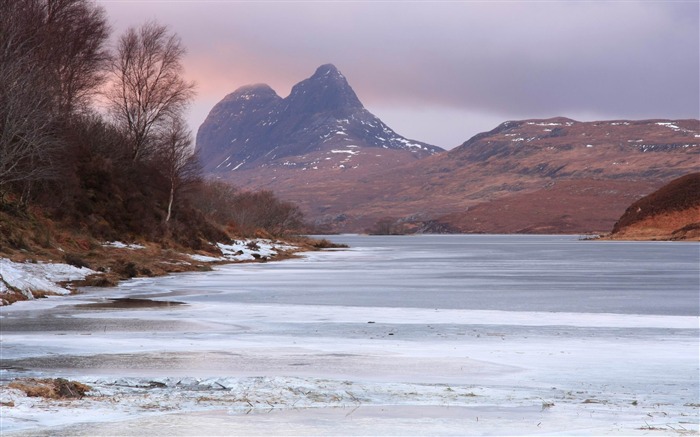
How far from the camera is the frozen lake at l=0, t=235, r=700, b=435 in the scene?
970 centimetres

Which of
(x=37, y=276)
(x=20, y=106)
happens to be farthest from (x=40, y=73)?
(x=37, y=276)

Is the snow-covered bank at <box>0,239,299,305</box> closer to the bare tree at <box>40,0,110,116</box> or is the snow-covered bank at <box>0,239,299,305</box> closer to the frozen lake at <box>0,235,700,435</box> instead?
the frozen lake at <box>0,235,700,435</box>

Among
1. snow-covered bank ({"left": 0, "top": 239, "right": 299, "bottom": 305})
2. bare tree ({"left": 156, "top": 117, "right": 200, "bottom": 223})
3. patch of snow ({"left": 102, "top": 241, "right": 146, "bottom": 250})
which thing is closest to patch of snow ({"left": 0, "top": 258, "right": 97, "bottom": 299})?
snow-covered bank ({"left": 0, "top": 239, "right": 299, "bottom": 305})

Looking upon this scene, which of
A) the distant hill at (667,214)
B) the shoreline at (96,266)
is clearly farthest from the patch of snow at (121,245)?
the distant hill at (667,214)

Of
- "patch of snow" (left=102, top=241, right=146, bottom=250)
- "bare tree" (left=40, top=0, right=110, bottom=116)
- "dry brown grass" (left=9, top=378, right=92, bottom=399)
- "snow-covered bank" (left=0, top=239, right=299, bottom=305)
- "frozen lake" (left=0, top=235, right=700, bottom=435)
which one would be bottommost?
"frozen lake" (left=0, top=235, right=700, bottom=435)

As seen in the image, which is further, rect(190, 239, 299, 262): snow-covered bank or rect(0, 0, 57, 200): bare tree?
rect(190, 239, 299, 262): snow-covered bank

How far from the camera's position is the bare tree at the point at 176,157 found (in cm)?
6128

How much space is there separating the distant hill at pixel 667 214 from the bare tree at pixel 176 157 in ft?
369

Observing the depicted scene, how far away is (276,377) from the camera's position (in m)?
12.5

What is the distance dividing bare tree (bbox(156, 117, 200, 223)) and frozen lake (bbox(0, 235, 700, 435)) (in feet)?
108

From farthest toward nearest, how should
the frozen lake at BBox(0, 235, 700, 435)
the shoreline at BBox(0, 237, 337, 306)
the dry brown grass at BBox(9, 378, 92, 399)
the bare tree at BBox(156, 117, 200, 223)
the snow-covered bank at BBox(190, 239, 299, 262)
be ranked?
the bare tree at BBox(156, 117, 200, 223)
the snow-covered bank at BBox(190, 239, 299, 262)
the shoreline at BBox(0, 237, 337, 306)
the dry brown grass at BBox(9, 378, 92, 399)
the frozen lake at BBox(0, 235, 700, 435)

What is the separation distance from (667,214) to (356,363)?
16457 centimetres

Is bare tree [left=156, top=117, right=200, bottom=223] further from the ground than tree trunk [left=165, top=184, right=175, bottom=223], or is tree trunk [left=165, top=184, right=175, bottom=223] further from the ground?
bare tree [left=156, top=117, right=200, bottom=223]

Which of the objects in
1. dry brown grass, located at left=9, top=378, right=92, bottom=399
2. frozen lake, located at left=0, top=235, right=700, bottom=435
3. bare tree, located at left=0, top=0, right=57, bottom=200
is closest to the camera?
frozen lake, located at left=0, top=235, right=700, bottom=435
